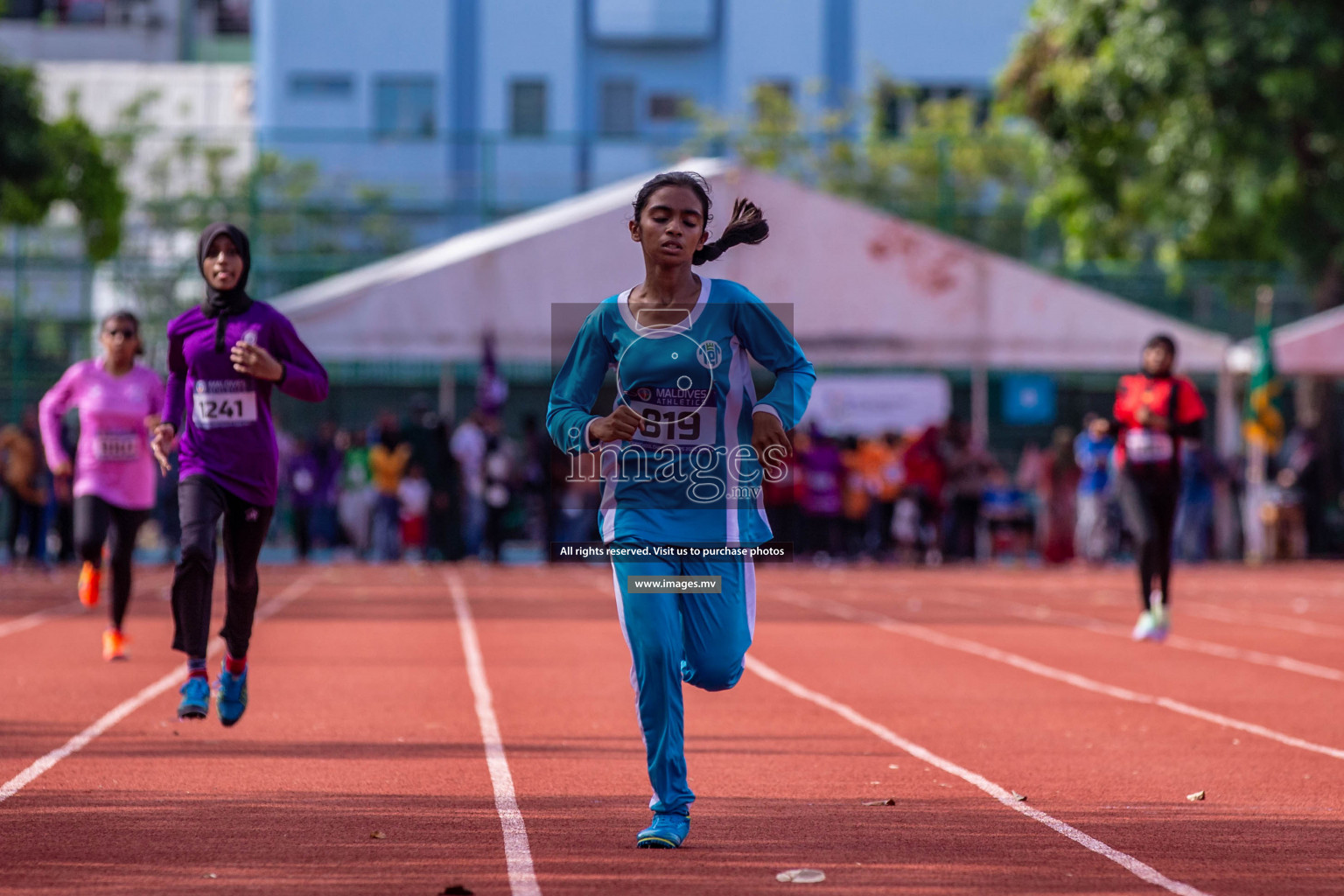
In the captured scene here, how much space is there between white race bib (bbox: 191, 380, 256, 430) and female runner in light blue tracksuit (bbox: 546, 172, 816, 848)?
2763 millimetres

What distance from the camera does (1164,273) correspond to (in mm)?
30578

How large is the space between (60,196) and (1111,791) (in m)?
20.2

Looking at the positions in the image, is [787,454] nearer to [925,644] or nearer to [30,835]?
[30,835]

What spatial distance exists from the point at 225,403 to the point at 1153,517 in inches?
291

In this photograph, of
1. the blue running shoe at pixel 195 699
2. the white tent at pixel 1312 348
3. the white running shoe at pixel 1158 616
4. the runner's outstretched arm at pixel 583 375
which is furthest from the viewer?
the white tent at pixel 1312 348

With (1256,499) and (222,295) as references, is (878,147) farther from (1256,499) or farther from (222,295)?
(222,295)

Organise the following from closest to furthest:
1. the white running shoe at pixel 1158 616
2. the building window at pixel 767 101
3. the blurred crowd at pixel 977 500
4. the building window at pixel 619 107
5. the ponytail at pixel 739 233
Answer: the ponytail at pixel 739 233 < the white running shoe at pixel 1158 616 < the blurred crowd at pixel 977 500 < the building window at pixel 767 101 < the building window at pixel 619 107

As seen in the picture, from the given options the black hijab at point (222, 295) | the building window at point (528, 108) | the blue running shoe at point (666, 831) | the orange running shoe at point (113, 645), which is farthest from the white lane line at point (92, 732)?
the building window at point (528, 108)

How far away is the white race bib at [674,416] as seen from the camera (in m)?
6.01

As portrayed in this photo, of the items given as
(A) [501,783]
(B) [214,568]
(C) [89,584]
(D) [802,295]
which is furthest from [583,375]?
(D) [802,295]

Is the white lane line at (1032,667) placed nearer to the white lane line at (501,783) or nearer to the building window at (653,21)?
the white lane line at (501,783)

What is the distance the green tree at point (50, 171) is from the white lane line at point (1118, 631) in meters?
11.6

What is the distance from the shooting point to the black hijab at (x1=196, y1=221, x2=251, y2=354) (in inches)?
337

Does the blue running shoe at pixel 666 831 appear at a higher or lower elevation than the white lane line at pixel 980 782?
higher
